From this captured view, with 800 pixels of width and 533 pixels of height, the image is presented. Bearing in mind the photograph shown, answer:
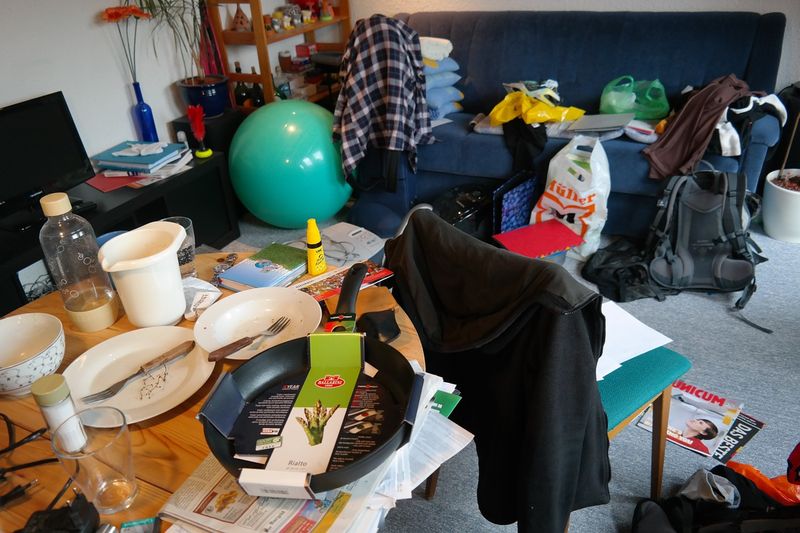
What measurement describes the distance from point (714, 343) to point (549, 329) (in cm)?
151

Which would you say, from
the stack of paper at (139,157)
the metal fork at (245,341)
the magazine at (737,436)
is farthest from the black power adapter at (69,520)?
the stack of paper at (139,157)

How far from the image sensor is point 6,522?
766mm

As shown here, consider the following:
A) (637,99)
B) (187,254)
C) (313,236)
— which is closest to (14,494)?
(187,254)

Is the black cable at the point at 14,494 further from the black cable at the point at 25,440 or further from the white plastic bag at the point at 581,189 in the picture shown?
the white plastic bag at the point at 581,189

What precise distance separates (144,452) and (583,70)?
117 inches

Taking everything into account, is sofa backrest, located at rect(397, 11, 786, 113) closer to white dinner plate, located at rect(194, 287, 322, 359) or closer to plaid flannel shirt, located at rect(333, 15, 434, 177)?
plaid flannel shirt, located at rect(333, 15, 434, 177)

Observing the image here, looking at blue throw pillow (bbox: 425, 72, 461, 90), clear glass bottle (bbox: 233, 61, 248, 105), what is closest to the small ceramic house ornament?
clear glass bottle (bbox: 233, 61, 248, 105)

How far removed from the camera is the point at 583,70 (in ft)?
10.2

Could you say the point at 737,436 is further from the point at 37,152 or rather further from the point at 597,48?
the point at 37,152

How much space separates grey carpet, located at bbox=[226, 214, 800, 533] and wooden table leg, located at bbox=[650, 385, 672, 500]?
0.26 ft

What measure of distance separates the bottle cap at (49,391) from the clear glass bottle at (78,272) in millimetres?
392

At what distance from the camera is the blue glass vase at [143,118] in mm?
2765

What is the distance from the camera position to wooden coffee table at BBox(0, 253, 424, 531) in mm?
791

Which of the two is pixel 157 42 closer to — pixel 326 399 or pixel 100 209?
pixel 100 209
